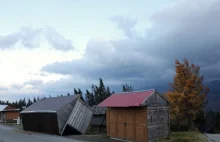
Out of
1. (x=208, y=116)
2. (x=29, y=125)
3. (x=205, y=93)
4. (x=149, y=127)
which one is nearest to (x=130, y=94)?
(x=149, y=127)

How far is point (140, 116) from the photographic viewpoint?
22.2 m

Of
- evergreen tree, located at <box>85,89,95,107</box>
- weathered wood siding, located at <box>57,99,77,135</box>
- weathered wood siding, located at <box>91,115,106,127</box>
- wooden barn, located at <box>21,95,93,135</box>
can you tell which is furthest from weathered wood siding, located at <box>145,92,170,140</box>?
evergreen tree, located at <box>85,89,95,107</box>

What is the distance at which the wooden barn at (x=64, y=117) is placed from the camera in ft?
104

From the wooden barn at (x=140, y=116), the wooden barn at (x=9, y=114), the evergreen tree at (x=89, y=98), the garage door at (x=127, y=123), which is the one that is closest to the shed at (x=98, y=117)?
the garage door at (x=127, y=123)

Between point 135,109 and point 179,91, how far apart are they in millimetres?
16475

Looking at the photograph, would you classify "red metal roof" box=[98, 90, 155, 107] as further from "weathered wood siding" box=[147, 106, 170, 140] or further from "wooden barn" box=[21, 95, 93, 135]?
"wooden barn" box=[21, 95, 93, 135]

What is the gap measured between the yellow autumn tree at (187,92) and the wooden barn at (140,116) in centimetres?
1345

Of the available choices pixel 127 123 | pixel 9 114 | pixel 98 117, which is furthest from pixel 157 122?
pixel 9 114

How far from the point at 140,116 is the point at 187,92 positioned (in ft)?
54.5

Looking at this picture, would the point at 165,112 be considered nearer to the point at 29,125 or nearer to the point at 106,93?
the point at 29,125

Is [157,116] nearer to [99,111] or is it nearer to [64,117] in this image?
[64,117]

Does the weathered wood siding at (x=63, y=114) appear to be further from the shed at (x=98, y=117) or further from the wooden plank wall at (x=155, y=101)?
the wooden plank wall at (x=155, y=101)

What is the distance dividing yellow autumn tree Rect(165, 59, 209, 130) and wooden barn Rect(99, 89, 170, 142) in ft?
44.1

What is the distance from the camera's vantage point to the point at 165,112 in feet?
78.7
